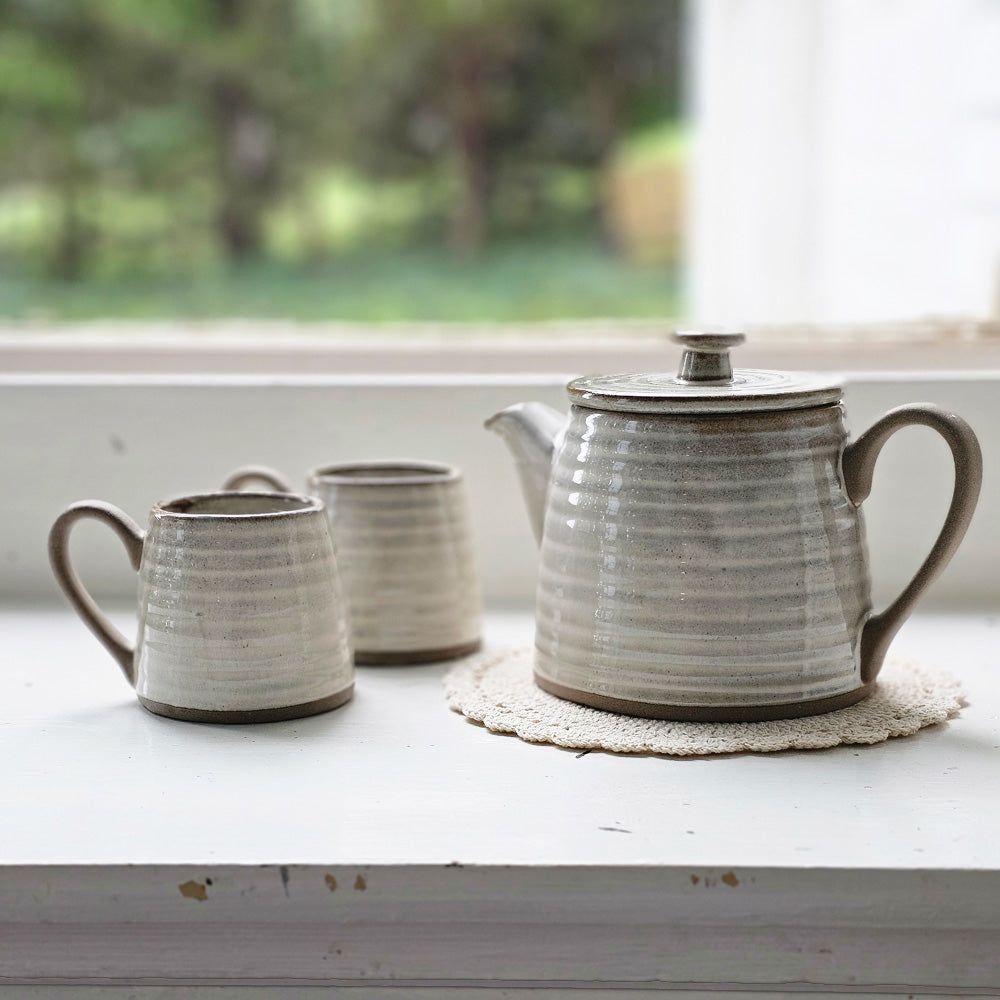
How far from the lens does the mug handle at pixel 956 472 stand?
19.1 inches

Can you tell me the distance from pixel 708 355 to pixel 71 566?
298 mm

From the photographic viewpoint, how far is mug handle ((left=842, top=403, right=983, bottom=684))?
49 centimetres

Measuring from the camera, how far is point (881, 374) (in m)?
0.76

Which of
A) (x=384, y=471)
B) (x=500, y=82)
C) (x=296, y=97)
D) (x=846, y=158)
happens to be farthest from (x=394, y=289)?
(x=384, y=471)

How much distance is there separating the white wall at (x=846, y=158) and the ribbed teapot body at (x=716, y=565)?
1.08m

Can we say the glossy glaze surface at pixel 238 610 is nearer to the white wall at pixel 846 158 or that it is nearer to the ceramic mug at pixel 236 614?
the ceramic mug at pixel 236 614

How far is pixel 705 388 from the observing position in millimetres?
488

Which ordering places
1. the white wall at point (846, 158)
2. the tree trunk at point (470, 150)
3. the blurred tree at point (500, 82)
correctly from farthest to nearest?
the blurred tree at point (500, 82)
the tree trunk at point (470, 150)
the white wall at point (846, 158)

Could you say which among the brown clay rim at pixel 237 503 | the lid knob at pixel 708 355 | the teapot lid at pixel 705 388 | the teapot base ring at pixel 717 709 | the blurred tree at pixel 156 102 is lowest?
the teapot base ring at pixel 717 709

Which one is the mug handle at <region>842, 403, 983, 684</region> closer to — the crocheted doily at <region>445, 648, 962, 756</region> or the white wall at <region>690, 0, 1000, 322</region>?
the crocheted doily at <region>445, 648, 962, 756</region>

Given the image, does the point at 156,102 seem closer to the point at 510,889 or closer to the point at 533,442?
the point at 533,442

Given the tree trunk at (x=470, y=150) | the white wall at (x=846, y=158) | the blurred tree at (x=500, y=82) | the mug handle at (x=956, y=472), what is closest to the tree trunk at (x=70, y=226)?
the blurred tree at (x=500, y=82)

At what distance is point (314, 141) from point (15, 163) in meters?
1.42

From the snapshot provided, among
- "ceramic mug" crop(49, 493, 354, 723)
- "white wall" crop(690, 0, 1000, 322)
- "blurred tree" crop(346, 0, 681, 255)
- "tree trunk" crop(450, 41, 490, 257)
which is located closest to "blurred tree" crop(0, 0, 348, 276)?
"blurred tree" crop(346, 0, 681, 255)
